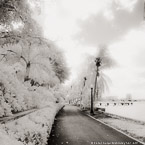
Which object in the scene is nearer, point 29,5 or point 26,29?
point 29,5

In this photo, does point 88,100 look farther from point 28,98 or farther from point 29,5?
point 29,5

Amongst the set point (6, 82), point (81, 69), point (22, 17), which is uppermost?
point (81, 69)

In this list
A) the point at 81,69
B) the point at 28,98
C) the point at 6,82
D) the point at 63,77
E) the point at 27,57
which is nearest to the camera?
the point at 6,82

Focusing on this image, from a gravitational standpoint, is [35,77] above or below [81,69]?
below

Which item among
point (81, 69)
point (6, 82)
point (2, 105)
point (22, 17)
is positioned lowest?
point (2, 105)

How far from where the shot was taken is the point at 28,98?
11.9 metres

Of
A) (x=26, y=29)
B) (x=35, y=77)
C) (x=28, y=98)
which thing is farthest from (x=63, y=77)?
(x=26, y=29)

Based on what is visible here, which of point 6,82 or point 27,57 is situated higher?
point 27,57

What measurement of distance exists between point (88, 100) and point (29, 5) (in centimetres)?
2894

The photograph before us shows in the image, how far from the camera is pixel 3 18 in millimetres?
7871

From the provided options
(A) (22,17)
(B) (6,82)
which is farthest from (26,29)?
(B) (6,82)

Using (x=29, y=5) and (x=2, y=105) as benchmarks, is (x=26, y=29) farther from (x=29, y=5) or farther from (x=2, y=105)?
(x=2, y=105)

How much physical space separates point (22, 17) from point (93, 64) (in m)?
27.8

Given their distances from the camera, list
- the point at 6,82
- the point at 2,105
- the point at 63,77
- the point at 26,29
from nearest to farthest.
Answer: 1. the point at 2,105
2. the point at 6,82
3. the point at 26,29
4. the point at 63,77
